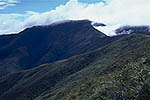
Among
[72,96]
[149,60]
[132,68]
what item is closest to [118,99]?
[132,68]

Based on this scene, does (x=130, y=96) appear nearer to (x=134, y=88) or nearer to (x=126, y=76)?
(x=134, y=88)

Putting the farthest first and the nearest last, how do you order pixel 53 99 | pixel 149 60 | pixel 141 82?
1. pixel 53 99
2. pixel 149 60
3. pixel 141 82

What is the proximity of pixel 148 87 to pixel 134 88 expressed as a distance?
721cm

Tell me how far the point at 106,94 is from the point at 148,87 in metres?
22.2

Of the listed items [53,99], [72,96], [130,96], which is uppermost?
[130,96]

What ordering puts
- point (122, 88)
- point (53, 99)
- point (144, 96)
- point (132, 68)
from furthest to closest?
point (53, 99) → point (132, 68) → point (122, 88) → point (144, 96)

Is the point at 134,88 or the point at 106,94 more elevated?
the point at 134,88

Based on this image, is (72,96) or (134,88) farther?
(72,96)

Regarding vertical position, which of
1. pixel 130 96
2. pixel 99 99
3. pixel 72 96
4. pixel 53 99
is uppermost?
pixel 130 96

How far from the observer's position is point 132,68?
105 meters

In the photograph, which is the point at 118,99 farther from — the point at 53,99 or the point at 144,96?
the point at 53,99

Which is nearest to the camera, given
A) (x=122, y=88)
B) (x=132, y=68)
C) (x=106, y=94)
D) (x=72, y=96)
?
(x=122, y=88)

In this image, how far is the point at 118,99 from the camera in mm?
86375

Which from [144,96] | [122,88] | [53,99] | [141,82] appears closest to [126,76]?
[122,88]
